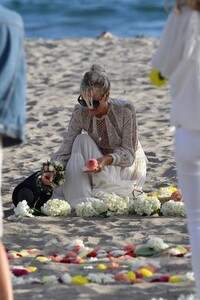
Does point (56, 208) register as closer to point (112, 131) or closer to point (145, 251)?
point (112, 131)

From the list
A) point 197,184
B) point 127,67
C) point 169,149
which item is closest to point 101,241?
point 197,184

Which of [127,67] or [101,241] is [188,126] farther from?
[127,67]

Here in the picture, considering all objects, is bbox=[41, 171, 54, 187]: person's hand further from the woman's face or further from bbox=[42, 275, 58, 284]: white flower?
bbox=[42, 275, 58, 284]: white flower

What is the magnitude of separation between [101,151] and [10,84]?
3053mm

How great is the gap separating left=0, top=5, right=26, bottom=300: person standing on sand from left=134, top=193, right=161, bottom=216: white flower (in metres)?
2.61

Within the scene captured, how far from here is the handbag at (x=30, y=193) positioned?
703cm

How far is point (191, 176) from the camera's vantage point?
13.9 ft

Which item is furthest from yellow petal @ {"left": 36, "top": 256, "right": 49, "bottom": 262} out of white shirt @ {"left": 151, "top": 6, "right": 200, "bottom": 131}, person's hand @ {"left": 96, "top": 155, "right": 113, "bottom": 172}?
white shirt @ {"left": 151, "top": 6, "right": 200, "bottom": 131}

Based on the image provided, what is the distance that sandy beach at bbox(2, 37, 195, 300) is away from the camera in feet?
15.9

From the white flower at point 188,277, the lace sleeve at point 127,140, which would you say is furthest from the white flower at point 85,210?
the white flower at point 188,277

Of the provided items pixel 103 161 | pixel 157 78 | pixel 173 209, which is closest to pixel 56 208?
pixel 103 161

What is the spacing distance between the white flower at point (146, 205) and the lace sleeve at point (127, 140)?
1.19ft

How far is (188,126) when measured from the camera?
13.9 feet

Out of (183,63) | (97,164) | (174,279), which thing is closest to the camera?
(183,63)
